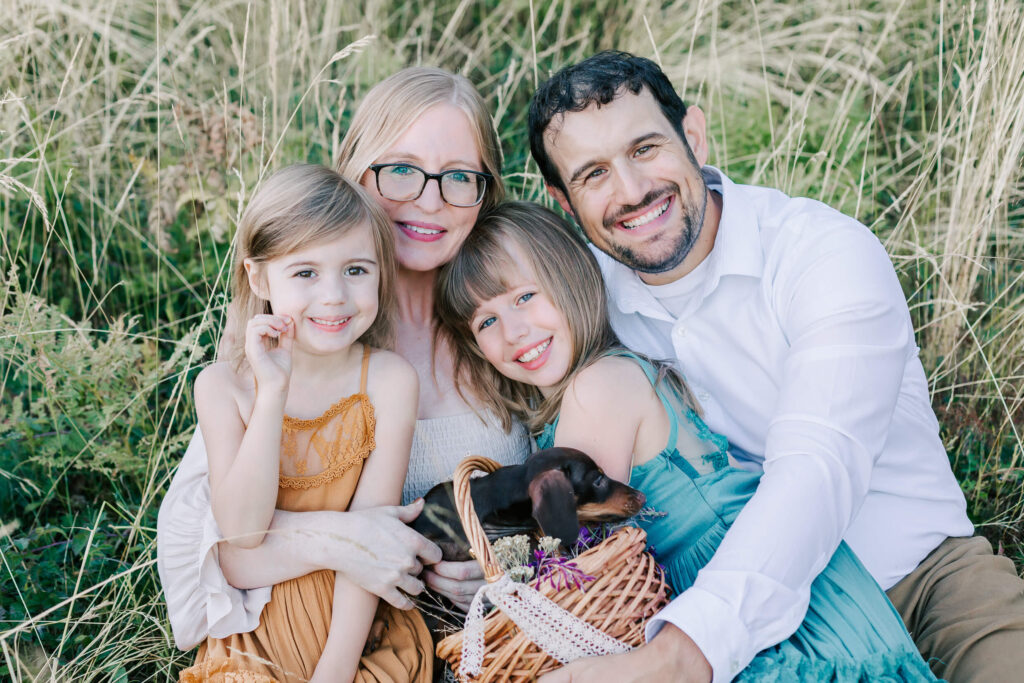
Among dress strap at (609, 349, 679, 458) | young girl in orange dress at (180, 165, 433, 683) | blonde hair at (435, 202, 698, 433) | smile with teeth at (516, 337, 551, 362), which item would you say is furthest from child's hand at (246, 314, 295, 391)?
dress strap at (609, 349, 679, 458)

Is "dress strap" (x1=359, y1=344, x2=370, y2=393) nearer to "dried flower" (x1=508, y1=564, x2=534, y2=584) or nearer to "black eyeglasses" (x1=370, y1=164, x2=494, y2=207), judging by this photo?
"black eyeglasses" (x1=370, y1=164, x2=494, y2=207)

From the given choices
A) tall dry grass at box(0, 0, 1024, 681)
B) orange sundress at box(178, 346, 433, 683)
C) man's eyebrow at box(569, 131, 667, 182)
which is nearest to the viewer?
orange sundress at box(178, 346, 433, 683)

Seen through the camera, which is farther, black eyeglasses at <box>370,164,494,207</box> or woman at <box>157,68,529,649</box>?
black eyeglasses at <box>370,164,494,207</box>

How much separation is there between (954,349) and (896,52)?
2.23m

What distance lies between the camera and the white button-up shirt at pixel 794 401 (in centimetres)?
222

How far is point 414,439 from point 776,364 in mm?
1340

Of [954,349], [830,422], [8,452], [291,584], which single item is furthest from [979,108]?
[8,452]

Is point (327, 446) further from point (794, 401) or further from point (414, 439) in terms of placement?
point (794, 401)

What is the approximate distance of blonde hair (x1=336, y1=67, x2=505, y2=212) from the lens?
121 inches

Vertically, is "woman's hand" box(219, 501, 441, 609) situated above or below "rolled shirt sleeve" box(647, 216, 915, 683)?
below

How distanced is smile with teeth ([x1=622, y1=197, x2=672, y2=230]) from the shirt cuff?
4.26ft

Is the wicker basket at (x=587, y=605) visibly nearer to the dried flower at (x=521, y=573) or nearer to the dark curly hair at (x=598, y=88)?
the dried flower at (x=521, y=573)

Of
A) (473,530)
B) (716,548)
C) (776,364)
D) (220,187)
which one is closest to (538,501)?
(473,530)

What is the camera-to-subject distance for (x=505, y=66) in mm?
5102
